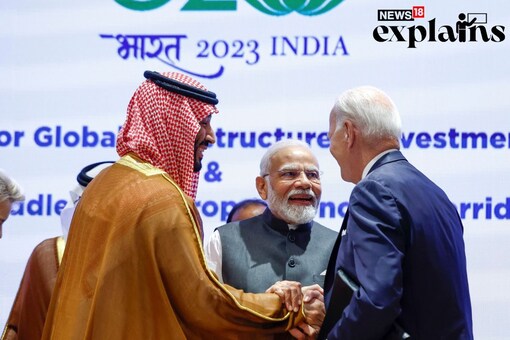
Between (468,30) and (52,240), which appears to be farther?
(468,30)

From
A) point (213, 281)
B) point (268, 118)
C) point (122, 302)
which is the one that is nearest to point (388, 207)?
point (213, 281)

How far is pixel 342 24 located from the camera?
6.57 metres

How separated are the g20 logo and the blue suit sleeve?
117 inches

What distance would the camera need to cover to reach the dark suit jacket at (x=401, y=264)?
3668 millimetres

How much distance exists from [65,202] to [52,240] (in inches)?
46.4

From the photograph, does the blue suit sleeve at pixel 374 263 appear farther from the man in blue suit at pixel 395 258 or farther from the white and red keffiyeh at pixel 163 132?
the white and red keffiyeh at pixel 163 132

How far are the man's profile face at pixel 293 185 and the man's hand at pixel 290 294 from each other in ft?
2.71

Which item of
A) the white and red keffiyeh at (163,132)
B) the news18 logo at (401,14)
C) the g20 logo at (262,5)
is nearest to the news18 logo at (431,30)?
the news18 logo at (401,14)

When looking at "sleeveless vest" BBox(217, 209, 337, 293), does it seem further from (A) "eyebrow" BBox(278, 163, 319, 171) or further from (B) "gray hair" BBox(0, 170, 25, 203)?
(B) "gray hair" BBox(0, 170, 25, 203)

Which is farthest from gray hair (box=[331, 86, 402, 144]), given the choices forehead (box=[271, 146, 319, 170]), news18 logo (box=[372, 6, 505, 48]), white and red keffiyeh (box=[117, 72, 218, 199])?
news18 logo (box=[372, 6, 505, 48])

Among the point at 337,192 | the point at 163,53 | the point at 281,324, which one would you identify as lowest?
the point at 281,324

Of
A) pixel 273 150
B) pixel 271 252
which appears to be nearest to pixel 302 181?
pixel 273 150

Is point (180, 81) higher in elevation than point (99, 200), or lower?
higher

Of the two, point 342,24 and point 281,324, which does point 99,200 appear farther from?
point 342,24
